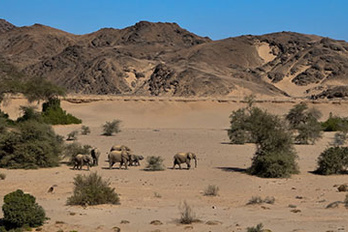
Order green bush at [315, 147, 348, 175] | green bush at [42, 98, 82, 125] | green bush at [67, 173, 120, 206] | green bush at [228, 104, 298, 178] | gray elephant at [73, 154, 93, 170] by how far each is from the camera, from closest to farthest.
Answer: green bush at [67, 173, 120, 206] < green bush at [228, 104, 298, 178] < green bush at [315, 147, 348, 175] < gray elephant at [73, 154, 93, 170] < green bush at [42, 98, 82, 125]

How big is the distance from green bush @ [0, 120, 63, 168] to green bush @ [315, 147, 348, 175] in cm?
1061

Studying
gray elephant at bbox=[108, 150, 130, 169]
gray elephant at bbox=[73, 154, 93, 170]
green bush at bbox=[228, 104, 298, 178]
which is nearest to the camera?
green bush at bbox=[228, 104, 298, 178]

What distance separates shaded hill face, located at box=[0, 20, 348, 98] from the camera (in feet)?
295

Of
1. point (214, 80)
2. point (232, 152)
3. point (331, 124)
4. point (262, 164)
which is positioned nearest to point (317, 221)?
point (262, 164)

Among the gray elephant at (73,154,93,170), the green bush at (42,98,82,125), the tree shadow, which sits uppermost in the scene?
the green bush at (42,98,82,125)

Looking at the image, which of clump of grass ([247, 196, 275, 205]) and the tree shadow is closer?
clump of grass ([247, 196, 275, 205])

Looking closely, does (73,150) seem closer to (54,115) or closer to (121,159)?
(121,159)

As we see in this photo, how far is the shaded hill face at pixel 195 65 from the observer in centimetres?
8988

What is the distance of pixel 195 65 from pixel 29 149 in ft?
258

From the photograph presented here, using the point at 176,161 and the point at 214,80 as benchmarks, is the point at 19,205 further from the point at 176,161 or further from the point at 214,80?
the point at 214,80

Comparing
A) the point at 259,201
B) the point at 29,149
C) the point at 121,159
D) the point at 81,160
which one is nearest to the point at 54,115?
the point at 29,149

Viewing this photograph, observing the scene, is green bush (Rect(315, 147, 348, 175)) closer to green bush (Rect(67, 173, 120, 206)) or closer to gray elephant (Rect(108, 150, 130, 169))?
gray elephant (Rect(108, 150, 130, 169))

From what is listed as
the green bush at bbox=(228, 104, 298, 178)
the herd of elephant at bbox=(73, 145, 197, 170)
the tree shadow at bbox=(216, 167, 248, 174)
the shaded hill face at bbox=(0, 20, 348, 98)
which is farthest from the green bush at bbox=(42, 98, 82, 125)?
the shaded hill face at bbox=(0, 20, 348, 98)

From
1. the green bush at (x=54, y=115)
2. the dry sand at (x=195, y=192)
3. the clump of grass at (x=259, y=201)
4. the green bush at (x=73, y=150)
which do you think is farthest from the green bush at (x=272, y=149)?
the green bush at (x=54, y=115)
